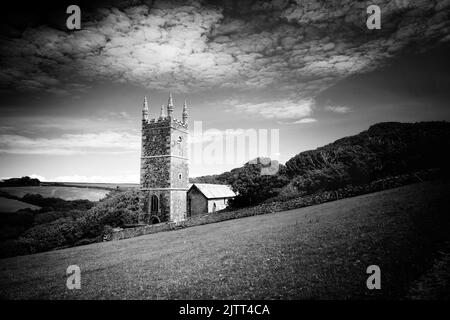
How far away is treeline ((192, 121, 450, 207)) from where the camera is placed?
1115 inches

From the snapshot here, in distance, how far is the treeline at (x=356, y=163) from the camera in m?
28.3

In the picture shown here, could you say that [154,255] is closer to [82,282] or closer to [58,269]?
[82,282]

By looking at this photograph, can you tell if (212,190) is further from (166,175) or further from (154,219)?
(154,219)

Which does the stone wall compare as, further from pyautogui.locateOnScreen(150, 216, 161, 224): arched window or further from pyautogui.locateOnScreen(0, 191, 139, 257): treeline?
pyautogui.locateOnScreen(0, 191, 139, 257): treeline

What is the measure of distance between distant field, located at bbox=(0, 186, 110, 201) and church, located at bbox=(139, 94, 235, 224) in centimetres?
2180

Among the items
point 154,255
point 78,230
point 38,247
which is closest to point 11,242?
point 38,247

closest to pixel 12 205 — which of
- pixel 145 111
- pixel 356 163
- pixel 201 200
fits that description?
pixel 145 111

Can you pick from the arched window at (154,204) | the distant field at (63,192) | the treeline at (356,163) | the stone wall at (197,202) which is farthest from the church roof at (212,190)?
the distant field at (63,192)

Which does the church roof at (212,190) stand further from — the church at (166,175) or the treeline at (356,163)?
the treeline at (356,163)

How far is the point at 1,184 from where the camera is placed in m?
46.4

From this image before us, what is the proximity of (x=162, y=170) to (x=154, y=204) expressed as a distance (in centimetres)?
600

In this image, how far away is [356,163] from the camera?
29.8 metres

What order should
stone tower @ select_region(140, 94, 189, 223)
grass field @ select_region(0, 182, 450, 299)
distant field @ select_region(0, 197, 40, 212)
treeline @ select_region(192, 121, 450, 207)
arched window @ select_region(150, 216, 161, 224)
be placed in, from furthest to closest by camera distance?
stone tower @ select_region(140, 94, 189, 223)
arched window @ select_region(150, 216, 161, 224)
distant field @ select_region(0, 197, 40, 212)
treeline @ select_region(192, 121, 450, 207)
grass field @ select_region(0, 182, 450, 299)

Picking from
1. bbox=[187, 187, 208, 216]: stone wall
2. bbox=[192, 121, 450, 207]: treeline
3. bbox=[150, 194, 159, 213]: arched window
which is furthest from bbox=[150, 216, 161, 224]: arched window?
bbox=[192, 121, 450, 207]: treeline
